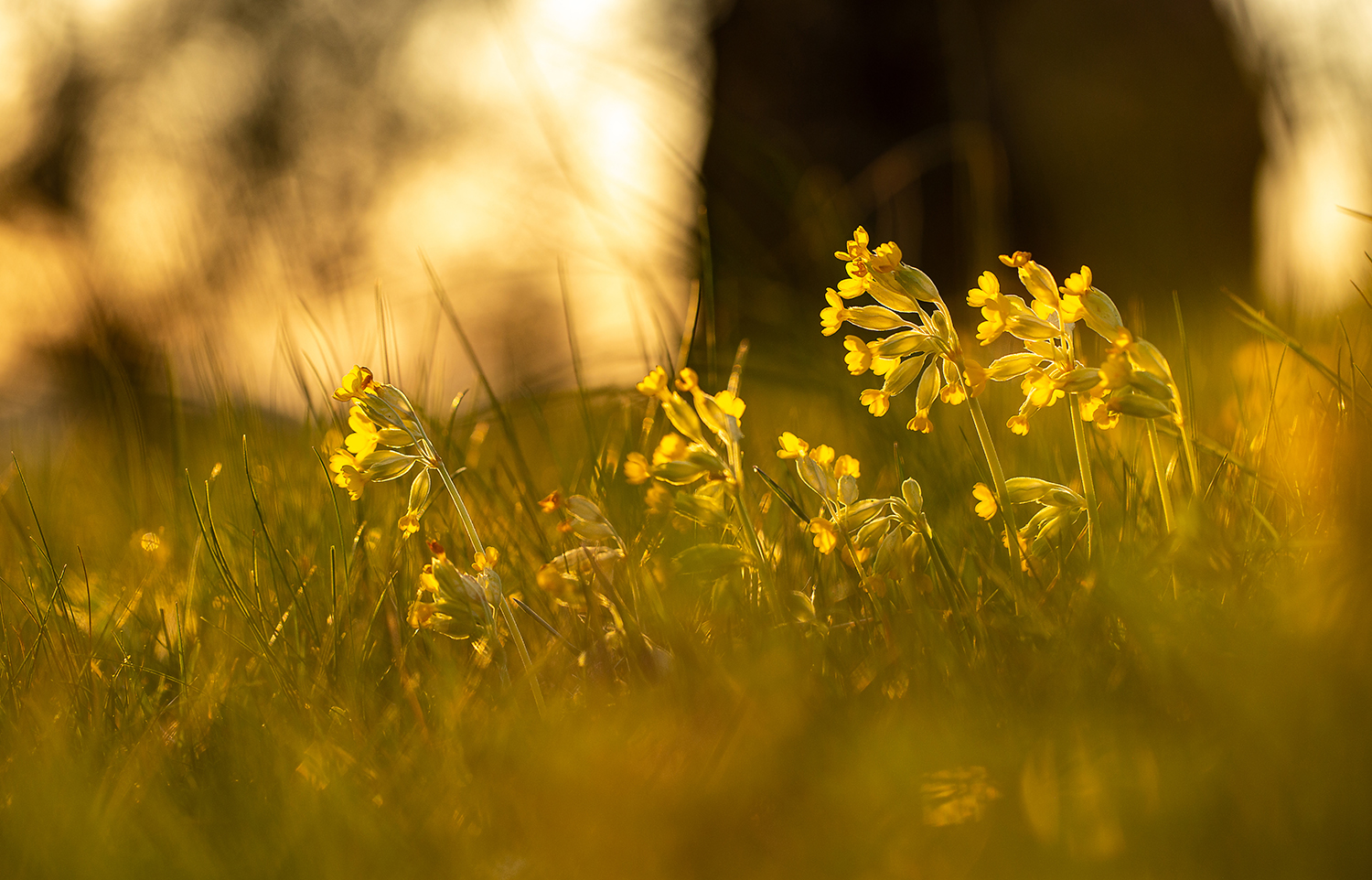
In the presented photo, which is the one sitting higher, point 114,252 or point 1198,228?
point 1198,228

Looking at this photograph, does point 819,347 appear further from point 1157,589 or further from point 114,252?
point 114,252

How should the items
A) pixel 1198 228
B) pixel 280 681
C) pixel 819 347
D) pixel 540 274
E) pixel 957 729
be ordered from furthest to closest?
A: pixel 1198 228 → pixel 540 274 → pixel 819 347 → pixel 280 681 → pixel 957 729

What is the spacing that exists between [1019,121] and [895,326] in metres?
5.16

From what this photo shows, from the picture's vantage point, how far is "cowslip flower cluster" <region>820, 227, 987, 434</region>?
1127mm

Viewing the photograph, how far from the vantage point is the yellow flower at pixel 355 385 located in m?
1.14

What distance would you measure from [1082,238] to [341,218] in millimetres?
6647

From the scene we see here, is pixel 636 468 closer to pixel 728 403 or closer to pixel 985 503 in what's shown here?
pixel 728 403

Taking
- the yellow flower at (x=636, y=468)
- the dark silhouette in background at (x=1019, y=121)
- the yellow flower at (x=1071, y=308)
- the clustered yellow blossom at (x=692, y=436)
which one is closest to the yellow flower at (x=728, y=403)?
the clustered yellow blossom at (x=692, y=436)

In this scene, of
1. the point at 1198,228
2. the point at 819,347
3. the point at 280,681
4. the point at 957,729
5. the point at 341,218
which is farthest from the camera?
the point at 341,218

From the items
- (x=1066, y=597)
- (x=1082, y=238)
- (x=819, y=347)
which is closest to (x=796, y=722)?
(x=1066, y=597)

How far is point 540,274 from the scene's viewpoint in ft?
9.09

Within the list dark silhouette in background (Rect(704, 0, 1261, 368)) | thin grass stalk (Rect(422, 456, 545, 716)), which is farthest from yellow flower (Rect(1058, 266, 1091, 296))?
dark silhouette in background (Rect(704, 0, 1261, 368))

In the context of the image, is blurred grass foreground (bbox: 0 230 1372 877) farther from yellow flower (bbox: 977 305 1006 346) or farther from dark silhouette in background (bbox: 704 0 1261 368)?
dark silhouette in background (bbox: 704 0 1261 368)

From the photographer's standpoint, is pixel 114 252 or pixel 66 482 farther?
Answer: pixel 114 252
